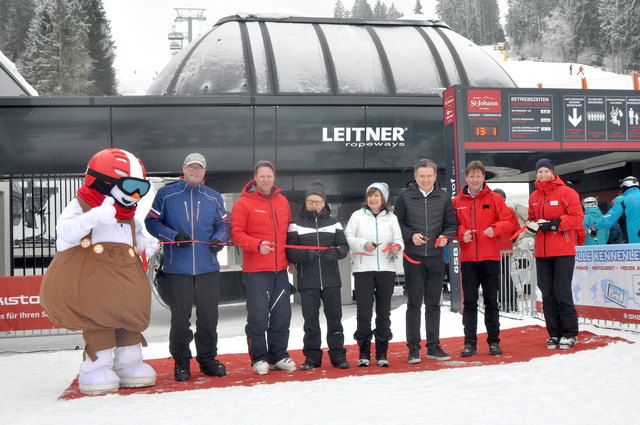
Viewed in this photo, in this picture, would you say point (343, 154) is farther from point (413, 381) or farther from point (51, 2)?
point (51, 2)

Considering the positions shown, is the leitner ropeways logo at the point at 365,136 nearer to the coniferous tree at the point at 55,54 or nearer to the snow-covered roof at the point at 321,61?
the snow-covered roof at the point at 321,61

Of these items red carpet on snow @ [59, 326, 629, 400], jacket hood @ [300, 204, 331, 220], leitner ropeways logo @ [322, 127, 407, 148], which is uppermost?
leitner ropeways logo @ [322, 127, 407, 148]

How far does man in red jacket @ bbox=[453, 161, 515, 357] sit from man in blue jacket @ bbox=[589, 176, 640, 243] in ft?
12.3

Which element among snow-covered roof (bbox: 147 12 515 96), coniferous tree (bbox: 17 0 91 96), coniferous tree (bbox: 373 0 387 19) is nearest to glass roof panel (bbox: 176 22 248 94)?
snow-covered roof (bbox: 147 12 515 96)

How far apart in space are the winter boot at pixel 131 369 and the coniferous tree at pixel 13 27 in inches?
2475

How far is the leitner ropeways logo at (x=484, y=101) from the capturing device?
31.1 feet

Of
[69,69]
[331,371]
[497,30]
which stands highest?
[497,30]

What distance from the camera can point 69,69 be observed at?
5575cm

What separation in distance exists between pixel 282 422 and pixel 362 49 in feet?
31.8

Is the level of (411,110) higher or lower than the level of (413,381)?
higher

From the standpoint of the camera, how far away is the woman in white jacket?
586cm

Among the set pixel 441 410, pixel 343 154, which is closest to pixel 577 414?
pixel 441 410

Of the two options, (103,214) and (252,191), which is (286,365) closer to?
(252,191)

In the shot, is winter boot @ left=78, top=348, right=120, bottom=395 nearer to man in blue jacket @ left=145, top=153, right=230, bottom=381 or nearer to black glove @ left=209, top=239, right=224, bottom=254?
man in blue jacket @ left=145, top=153, right=230, bottom=381
